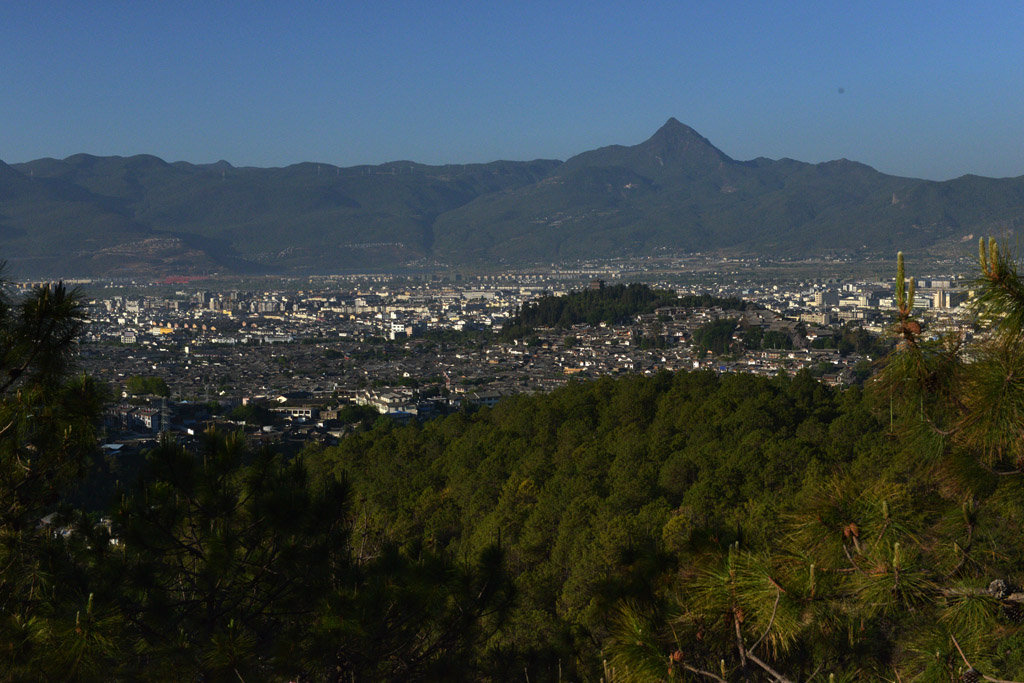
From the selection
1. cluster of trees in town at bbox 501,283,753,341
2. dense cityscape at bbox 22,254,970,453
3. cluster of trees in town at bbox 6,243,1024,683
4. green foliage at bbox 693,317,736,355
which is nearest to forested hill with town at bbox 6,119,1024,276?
dense cityscape at bbox 22,254,970,453

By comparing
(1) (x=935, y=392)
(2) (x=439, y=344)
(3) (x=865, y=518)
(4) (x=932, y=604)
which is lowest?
(2) (x=439, y=344)

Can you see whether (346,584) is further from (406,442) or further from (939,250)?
(939,250)

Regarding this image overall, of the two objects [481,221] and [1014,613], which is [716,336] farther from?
[481,221]

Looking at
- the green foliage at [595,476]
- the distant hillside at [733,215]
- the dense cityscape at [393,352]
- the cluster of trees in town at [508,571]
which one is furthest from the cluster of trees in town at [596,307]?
the distant hillside at [733,215]

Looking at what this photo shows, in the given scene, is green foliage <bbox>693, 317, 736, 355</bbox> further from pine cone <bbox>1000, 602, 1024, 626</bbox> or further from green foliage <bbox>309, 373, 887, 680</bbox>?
pine cone <bbox>1000, 602, 1024, 626</bbox>

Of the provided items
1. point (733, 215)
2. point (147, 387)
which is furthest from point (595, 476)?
point (733, 215)

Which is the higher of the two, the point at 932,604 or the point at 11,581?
the point at 932,604

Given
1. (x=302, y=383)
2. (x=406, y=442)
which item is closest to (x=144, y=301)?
(x=302, y=383)

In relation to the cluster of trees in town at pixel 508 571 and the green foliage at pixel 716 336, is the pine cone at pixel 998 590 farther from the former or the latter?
the green foliage at pixel 716 336
